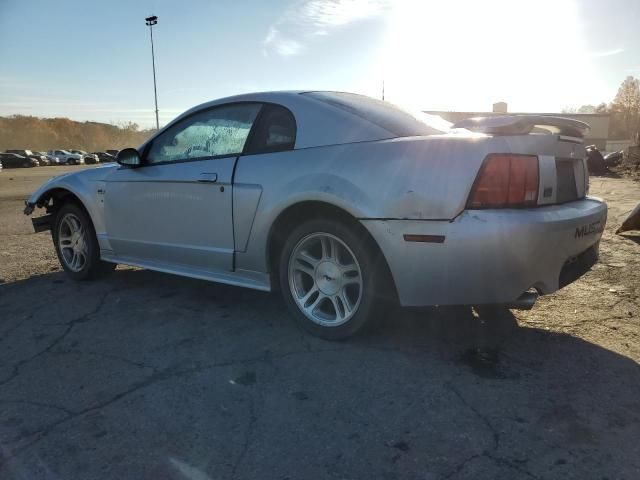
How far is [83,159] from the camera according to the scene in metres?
61.7

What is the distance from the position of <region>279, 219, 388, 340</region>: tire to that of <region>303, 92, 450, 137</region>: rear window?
714 millimetres

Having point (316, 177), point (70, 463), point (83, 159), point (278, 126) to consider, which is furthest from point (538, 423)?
point (83, 159)

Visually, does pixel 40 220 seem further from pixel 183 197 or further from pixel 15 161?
pixel 15 161

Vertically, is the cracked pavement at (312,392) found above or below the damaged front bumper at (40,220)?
below

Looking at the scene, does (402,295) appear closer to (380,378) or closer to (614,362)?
(380,378)

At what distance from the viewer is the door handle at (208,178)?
3735 mm

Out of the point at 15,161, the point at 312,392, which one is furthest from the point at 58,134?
the point at 312,392

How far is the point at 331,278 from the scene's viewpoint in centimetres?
334

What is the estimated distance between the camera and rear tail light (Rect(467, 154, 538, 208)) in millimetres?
2773

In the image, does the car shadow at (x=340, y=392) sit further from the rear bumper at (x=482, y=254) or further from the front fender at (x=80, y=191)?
the front fender at (x=80, y=191)

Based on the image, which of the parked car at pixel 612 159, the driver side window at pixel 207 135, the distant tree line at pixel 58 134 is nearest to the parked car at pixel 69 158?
the distant tree line at pixel 58 134

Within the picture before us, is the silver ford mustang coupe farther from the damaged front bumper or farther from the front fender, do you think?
the damaged front bumper

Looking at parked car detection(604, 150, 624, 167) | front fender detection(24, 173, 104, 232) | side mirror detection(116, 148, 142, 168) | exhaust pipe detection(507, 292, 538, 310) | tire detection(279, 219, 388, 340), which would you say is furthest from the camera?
parked car detection(604, 150, 624, 167)

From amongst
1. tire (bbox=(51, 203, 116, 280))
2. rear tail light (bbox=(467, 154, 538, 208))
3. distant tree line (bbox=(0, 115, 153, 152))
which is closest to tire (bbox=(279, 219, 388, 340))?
rear tail light (bbox=(467, 154, 538, 208))
